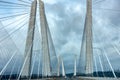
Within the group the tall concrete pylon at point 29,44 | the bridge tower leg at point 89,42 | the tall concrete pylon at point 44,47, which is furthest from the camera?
the tall concrete pylon at point 44,47

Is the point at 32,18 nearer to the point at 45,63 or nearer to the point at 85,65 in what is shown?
the point at 45,63

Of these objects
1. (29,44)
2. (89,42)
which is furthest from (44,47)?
(89,42)

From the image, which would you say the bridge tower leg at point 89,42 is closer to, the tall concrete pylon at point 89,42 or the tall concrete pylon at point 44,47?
the tall concrete pylon at point 89,42

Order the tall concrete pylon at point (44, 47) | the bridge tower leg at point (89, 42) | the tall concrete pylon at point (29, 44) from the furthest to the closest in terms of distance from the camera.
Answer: the tall concrete pylon at point (44, 47) → the tall concrete pylon at point (29, 44) → the bridge tower leg at point (89, 42)

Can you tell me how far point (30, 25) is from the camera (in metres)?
41.5

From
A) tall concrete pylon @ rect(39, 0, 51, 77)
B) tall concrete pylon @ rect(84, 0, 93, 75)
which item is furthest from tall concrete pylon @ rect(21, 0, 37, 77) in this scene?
tall concrete pylon @ rect(84, 0, 93, 75)

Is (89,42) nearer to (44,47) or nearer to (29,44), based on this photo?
(44,47)

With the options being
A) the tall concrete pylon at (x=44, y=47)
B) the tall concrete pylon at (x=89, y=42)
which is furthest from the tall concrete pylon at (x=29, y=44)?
the tall concrete pylon at (x=89, y=42)

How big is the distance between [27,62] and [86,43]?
320 inches

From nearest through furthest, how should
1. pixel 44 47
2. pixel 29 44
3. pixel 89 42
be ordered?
pixel 89 42 → pixel 29 44 → pixel 44 47

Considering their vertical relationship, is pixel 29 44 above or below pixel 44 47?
below

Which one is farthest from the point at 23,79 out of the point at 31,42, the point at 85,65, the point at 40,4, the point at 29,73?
the point at 40,4

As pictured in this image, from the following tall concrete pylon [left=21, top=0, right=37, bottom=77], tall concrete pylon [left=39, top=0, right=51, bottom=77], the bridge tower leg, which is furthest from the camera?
tall concrete pylon [left=39, top=0, right=51, bottom=77]

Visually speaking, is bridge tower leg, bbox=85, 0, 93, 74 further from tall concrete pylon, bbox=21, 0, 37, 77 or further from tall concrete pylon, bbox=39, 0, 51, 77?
tall concrete pylon, bbox=21, 0, 37, 77
